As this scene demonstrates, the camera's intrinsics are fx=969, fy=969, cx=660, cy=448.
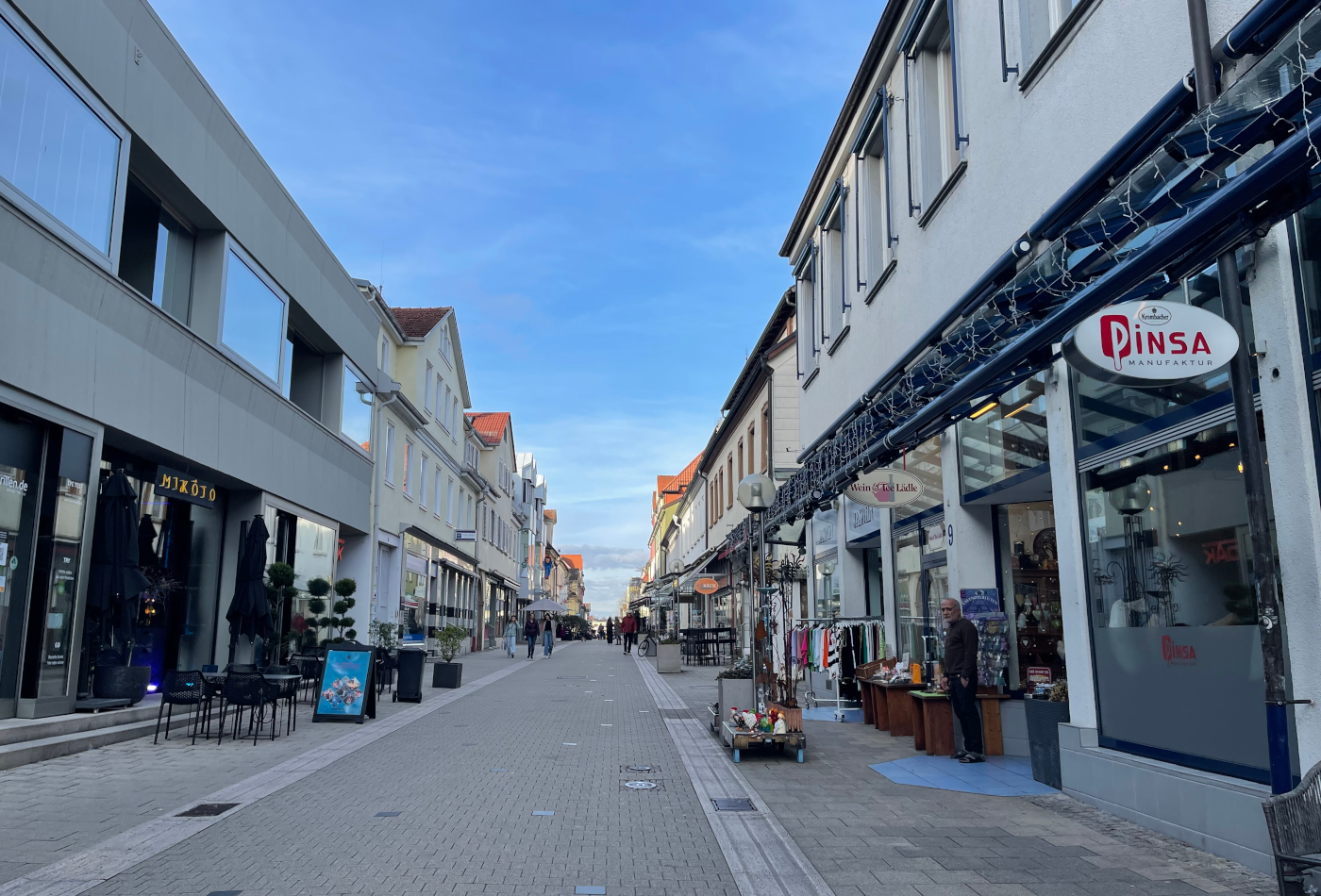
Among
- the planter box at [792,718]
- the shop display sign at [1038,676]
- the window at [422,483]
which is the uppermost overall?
the window at [422,483]

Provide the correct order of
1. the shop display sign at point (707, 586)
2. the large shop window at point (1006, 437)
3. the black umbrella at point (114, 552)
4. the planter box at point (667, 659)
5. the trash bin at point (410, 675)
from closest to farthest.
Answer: the large shop window at point (1006, 437)
the black umbrella at point (114, 552)
the trash bin at point (410, 675)
the planter box at point (667, 659)
the shop display sign at point (707, 586)

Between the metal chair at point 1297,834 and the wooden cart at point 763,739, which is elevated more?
the metal chair at point 1297,834

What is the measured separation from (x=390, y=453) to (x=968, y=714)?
19885 millimetres

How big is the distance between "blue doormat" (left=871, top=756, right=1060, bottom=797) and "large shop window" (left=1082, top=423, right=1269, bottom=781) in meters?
1.08

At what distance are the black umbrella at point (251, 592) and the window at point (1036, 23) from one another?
1239 centimetres

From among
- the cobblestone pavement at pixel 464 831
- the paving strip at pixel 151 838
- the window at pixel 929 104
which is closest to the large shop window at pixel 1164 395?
the cobblestone pavement at pixel 464 831

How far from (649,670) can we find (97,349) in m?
19.5

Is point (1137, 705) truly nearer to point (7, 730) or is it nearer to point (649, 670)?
point (7, 730)

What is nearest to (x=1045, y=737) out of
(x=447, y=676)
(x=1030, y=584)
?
(x=1030, y=584)

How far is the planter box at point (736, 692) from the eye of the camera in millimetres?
12273

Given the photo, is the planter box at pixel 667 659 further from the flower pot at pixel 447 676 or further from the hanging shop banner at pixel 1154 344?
the hanging shop banner at pixel 1154 344

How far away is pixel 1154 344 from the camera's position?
5.23m

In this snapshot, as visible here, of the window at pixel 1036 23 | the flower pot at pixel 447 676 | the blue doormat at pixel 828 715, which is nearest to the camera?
the window at pixel 1036 23

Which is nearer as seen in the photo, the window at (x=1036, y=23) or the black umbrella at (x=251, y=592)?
the window at (x=1036, y=23)
